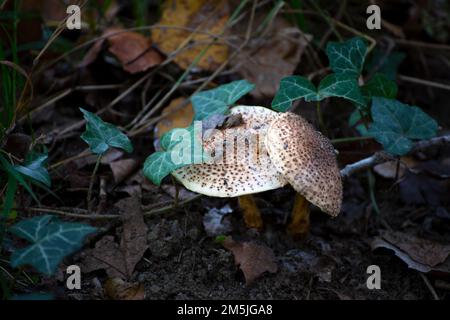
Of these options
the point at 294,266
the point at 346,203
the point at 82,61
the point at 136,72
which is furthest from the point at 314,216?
the point at 82,61

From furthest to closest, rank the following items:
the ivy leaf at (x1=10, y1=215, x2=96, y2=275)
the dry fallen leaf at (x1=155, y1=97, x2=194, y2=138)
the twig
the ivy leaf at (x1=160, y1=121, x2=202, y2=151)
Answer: the dry fallen leaf at (x1=155, y1=97, x2=194, y2=138)
the twig
the ivy leaf at (x1=160, y1=121, x2=202, y2=151)
the ivy leaf at (x1=10, y1=215, x2=96, y2=275)

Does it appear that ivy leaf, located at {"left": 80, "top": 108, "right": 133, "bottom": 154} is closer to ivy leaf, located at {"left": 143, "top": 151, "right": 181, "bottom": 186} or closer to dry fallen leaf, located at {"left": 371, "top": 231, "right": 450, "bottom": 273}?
ivy leaf, located at {"left": 143, "top": 151, "right": 181, "bottom": 186}

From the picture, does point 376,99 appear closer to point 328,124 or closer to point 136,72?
point 328,124

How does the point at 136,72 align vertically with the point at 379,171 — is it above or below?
above

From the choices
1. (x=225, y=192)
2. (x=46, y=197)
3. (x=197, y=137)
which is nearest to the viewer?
(x=225, y=192)

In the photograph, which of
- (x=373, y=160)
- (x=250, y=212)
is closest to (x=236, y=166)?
(x=250, y=212)

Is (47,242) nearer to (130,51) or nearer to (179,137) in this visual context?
(179,137)

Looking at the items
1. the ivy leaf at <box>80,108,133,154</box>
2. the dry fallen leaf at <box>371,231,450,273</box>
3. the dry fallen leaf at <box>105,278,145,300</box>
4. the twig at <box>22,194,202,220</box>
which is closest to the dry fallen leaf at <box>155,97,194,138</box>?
the twig at <box>22,194,202,220</box>
